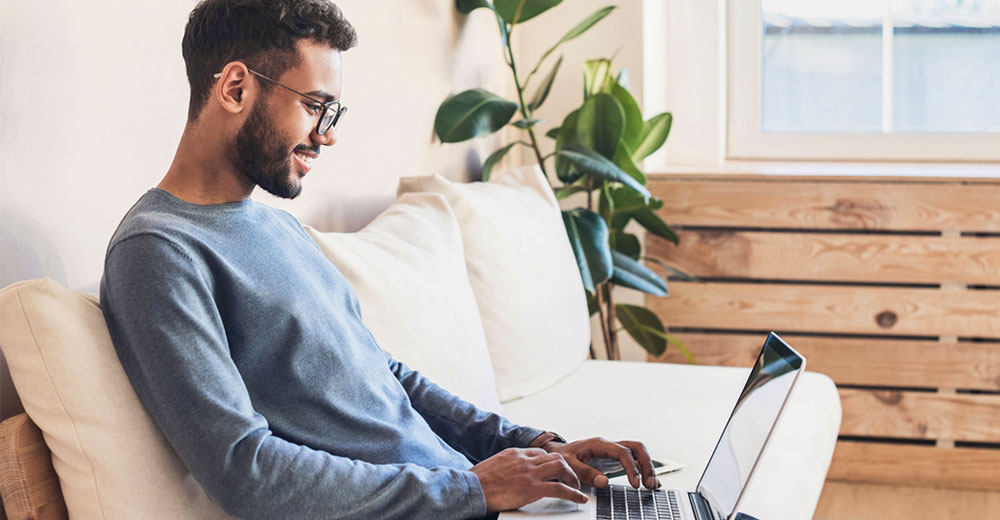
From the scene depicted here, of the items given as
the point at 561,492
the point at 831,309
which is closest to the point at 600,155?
the point at 831,309

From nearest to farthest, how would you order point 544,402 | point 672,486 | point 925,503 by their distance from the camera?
point 672,486 < point 544,402 < point 925,503

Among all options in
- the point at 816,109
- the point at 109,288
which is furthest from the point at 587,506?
the point at 816,109

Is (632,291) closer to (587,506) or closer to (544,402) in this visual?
(544,402)

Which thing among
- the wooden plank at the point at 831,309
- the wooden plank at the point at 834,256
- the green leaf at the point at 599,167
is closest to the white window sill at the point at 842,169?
the wooden plank at the point at 834,256

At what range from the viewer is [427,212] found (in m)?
1.68

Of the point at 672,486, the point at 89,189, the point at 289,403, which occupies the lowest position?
the point at 672,486

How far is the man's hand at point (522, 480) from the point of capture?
41.1 inches

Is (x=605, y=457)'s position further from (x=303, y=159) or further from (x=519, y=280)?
(x=519, y=280)

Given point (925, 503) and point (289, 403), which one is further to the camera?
point (925, 503)

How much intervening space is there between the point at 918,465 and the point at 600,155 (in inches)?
46.6

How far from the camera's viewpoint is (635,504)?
3.70 ft

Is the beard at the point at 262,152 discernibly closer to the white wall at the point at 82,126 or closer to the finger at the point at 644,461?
the white wall at the point at 82,126

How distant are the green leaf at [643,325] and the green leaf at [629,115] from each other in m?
0.43

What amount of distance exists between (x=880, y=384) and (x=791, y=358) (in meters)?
1.63
